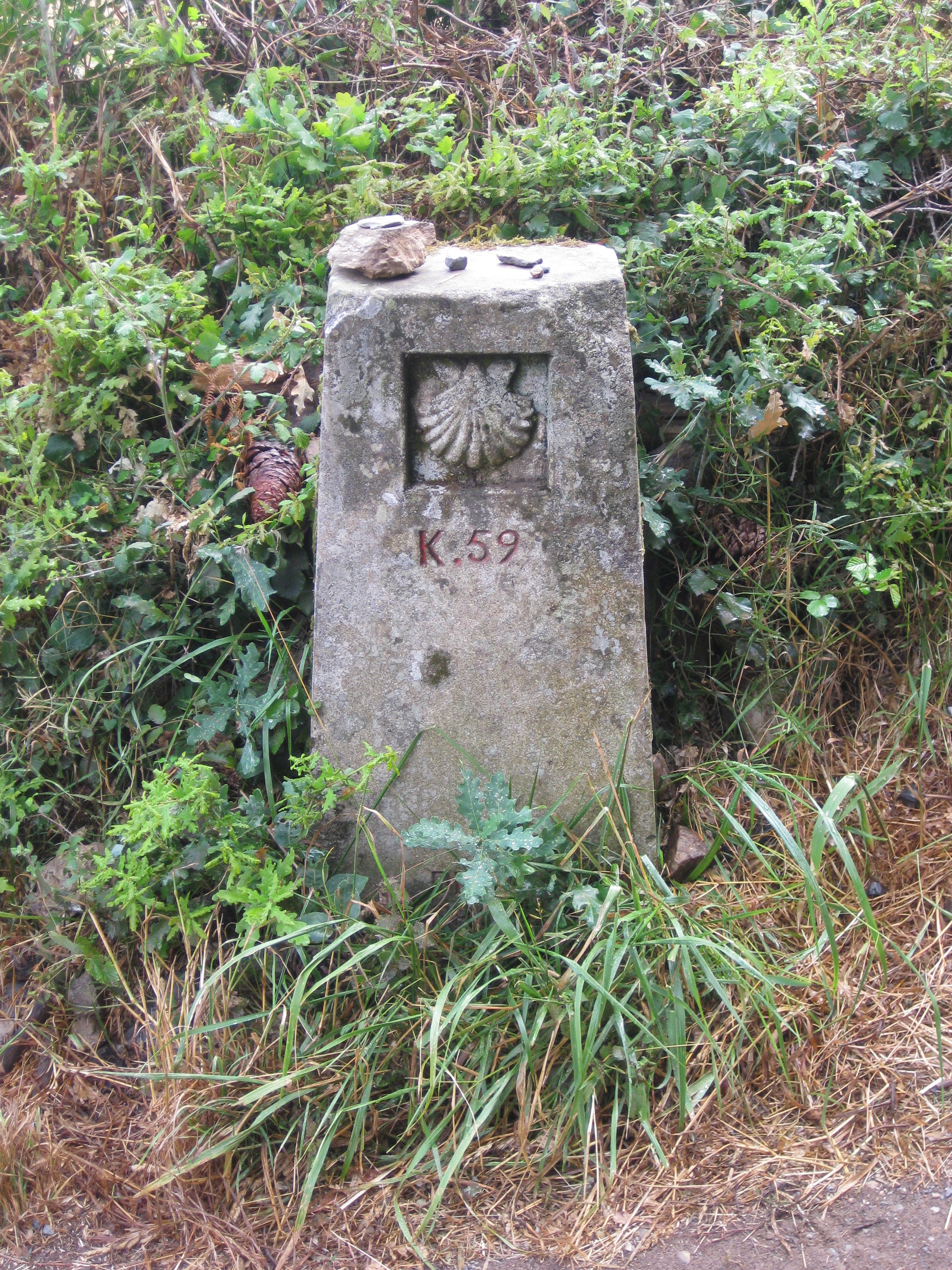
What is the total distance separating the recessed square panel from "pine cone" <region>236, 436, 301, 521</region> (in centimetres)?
54

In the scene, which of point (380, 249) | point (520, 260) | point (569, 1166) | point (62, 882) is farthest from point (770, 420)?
point (62, 882)

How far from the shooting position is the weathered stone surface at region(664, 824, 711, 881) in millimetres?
2416

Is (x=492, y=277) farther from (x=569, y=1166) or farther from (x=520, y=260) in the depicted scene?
(x=569, y=1166)

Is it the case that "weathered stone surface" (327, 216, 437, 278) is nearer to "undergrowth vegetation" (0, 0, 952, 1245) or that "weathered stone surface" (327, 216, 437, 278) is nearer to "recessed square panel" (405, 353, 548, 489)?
"recessed square panel" (405, 353, 548, 489)

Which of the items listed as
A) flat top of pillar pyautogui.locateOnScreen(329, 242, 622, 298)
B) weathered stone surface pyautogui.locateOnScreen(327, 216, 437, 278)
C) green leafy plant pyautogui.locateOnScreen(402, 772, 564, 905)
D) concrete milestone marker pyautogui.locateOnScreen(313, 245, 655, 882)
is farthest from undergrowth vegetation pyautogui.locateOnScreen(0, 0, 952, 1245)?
weathered stone surface pyautogui.locateOnScreen(327, 216, 437, 278)

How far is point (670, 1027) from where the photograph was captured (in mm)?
1943

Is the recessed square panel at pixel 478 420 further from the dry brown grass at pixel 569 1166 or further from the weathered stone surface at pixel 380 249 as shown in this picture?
the dry brown grass at pixel 569 1166

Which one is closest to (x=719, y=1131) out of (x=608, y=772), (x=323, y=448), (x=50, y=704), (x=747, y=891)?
(x=747, y=891)

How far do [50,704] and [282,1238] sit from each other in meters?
1.47

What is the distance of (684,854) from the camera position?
242 centimetres

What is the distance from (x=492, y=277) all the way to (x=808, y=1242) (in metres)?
2.03

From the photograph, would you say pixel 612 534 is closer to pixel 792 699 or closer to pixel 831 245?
pixel 792 699

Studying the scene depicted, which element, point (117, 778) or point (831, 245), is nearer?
point (117, 778)

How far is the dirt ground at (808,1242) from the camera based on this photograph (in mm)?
1754
